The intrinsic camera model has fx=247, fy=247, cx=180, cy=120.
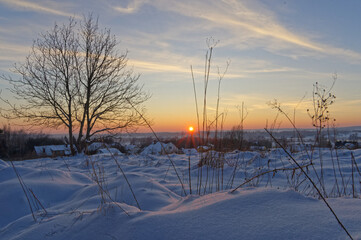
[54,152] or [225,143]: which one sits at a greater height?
[225,143]

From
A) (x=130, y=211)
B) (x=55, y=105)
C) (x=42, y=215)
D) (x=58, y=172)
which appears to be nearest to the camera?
(x=130, y=211)

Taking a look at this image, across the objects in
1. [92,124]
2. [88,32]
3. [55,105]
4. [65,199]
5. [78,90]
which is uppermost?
[88,32]

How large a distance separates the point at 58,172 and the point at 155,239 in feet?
9.00

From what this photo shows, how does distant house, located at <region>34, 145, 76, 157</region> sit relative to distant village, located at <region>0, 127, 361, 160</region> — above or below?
below

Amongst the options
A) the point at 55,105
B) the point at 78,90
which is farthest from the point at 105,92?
the point at 55,105

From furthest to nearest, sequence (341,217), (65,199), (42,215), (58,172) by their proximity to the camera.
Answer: (58,172) < (65,199) < (42,215) < (341,217)

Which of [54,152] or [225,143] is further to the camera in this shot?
[54,152]

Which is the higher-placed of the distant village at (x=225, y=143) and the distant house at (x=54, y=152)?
the distant village at (x=225, y=143)

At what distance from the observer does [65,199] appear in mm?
2486

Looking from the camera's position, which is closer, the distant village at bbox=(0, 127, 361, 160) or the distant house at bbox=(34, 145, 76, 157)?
the distant village at bbox=(0, 127, 361, 160)

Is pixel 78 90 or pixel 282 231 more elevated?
pixel 78 90

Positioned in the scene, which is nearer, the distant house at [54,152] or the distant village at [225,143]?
the distant village at [225,143]

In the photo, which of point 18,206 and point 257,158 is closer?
point 18,206

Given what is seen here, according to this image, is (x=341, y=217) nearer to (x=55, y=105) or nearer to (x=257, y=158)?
(x=257, y=158)
